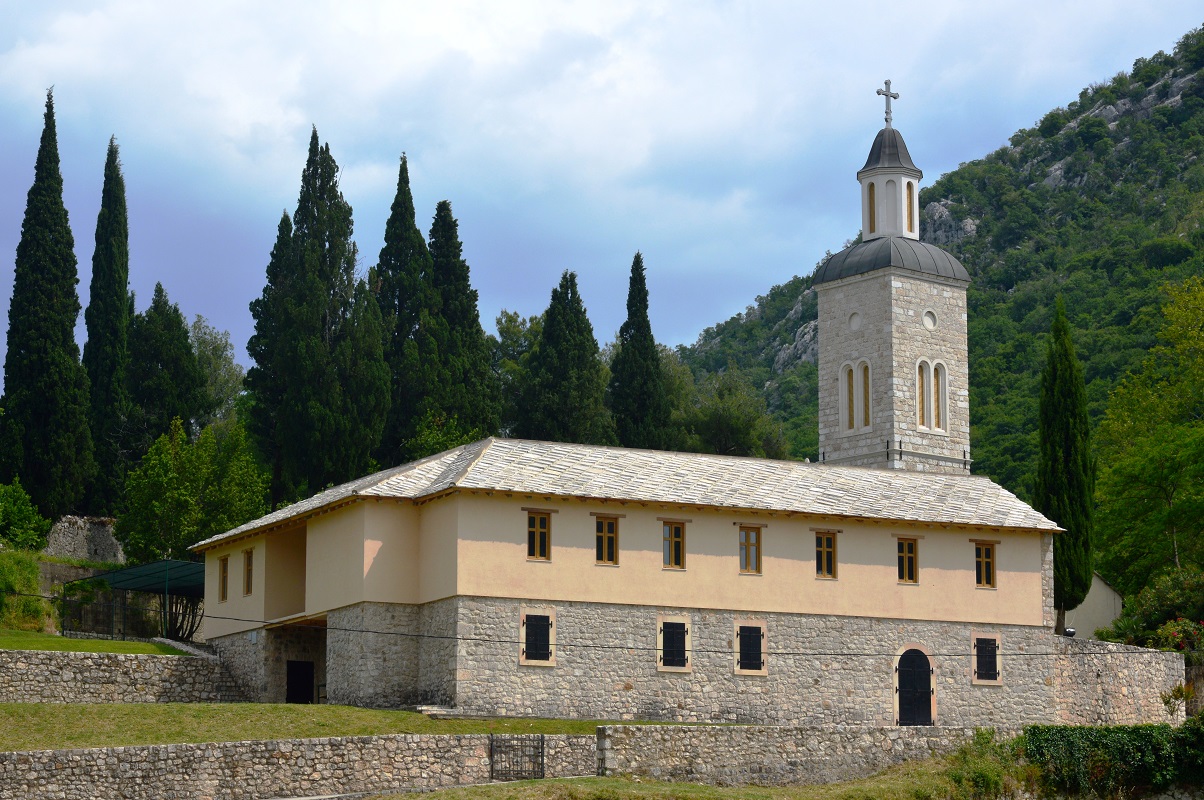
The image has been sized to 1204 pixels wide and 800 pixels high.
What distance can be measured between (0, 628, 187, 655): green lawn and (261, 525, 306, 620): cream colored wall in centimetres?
325

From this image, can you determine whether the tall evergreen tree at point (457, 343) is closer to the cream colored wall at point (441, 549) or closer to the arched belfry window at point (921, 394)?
the arched belfry window at point (921, 394)

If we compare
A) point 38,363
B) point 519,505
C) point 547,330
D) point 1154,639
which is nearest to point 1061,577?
point 1154,639

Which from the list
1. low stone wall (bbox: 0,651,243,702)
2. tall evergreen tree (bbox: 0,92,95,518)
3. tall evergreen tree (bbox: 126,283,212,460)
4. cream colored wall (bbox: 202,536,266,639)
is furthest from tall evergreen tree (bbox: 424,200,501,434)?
low stone wall (bbox: 0,651,243,702)

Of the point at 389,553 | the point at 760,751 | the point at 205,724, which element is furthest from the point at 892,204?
the point at 205,724

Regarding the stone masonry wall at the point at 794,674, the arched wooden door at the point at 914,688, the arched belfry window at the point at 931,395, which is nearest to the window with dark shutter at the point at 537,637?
the stone masonry wall at the point at 794,674

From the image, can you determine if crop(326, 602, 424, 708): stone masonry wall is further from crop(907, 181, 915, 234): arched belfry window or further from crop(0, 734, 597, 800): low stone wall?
crop(907, 181, 915, 234): arched belfry window

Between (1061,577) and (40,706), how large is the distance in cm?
2929

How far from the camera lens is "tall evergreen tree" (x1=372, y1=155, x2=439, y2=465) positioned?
63062 millimetres

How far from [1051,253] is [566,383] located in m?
35.8

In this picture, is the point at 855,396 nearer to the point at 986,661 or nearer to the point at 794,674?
the point at 986,661

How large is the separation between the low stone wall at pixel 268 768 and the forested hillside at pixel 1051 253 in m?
36.1

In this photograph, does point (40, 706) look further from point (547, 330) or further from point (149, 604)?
point (547, 330)

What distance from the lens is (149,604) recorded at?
2071 inches

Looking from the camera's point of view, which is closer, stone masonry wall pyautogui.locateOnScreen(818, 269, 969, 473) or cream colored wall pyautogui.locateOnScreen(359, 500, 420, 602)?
cream colored wall pyautogui.locateOnScreen(359, 500, 420, 602)
